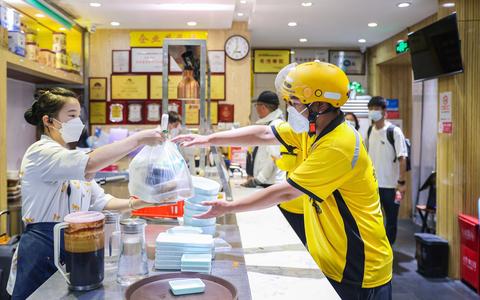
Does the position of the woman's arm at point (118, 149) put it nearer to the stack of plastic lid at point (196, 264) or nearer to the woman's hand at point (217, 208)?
the woman's hand at point (217, 208)

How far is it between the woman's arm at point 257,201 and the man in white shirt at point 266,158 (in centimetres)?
195

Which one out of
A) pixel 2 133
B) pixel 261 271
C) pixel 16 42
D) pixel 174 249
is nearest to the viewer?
pixel 174 249

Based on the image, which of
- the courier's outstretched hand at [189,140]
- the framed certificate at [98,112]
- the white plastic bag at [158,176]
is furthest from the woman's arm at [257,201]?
the framed certificate at [98,112]

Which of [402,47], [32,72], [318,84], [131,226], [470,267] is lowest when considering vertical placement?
[470,267]

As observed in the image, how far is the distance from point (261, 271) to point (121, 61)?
5.45 metres

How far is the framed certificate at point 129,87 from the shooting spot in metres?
6.53

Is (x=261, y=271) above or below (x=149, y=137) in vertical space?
below

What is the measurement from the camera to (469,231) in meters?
4.23

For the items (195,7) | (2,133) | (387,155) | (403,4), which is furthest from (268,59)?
(2,133)

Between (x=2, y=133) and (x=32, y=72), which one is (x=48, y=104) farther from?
(x=32, y=72)

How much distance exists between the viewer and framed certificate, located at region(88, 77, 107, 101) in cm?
653

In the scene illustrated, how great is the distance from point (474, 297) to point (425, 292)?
0.42 meters

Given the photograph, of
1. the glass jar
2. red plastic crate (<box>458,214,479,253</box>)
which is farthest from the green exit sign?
the glass jar

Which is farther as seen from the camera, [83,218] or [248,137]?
[248,137]
